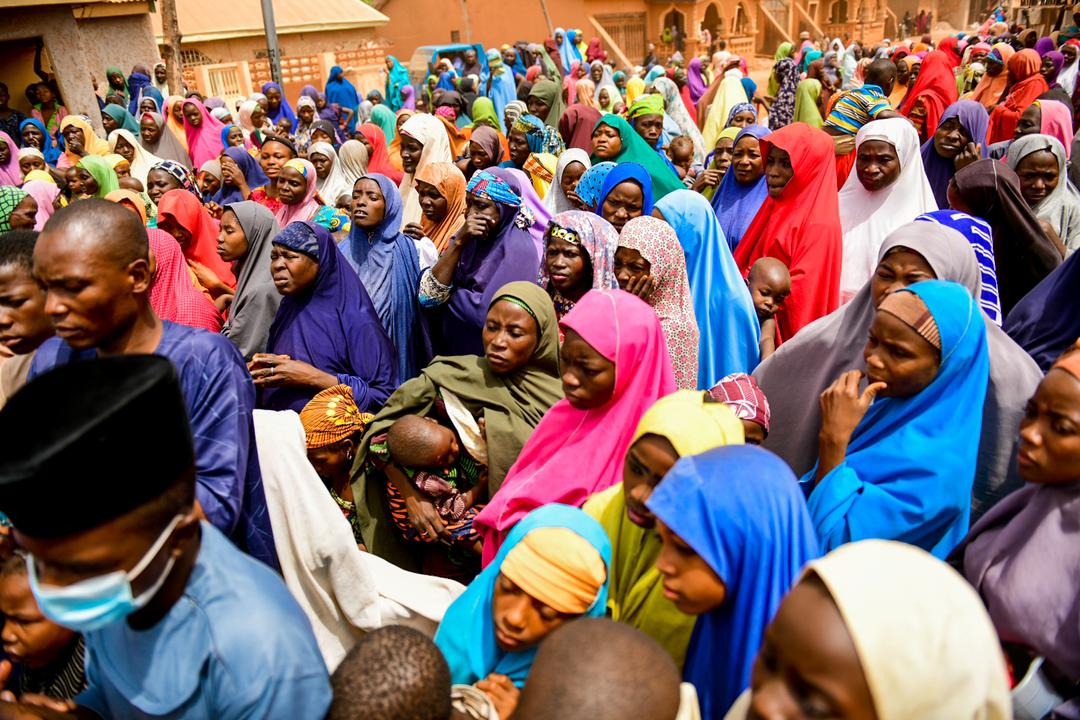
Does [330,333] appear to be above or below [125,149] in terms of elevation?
below

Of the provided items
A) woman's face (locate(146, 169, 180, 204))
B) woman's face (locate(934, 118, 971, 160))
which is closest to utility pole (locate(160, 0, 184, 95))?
woman's face (locate(146, 169, 180, 204))

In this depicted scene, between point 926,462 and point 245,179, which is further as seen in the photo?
point 245,179

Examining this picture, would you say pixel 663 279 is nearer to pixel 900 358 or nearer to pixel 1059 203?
pixel 900 358

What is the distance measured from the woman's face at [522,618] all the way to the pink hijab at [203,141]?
11.3m

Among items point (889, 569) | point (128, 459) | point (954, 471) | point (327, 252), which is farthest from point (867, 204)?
point (128, 459)

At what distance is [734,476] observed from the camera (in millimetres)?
1825

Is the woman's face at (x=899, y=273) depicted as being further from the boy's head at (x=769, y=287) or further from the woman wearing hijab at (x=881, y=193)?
the woman wearing hijab at (x=881, y=193)

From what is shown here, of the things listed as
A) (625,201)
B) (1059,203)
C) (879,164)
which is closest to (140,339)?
(625,201)

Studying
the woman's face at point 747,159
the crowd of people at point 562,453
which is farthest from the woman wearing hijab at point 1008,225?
the woman's face at point 747,159

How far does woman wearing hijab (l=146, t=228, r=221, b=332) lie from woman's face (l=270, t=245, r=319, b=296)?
3.05ft

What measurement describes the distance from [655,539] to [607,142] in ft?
17.4

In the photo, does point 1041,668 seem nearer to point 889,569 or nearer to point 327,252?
point 889,569

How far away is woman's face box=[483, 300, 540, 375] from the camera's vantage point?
322 centimetres

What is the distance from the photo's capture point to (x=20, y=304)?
109 inches
